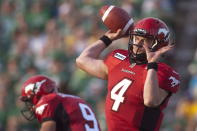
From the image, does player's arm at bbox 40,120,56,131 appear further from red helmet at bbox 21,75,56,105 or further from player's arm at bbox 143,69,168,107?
player's arm at bbox 143,69,168,107

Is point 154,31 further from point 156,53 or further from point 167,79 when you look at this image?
point 167,79

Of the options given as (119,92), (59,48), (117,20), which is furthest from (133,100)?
(59,48)

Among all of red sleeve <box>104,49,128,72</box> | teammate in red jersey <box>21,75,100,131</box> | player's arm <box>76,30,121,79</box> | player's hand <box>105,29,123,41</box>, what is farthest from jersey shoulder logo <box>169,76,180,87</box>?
teammate in red jersey <box>21,75,100,131</box>

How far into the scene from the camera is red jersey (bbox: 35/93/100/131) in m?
6.87

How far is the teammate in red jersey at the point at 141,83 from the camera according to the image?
5.86m

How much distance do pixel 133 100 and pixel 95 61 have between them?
0.77 metres

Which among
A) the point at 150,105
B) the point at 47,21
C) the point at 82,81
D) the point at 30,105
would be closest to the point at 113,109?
the point at 150,105

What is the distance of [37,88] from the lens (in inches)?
287

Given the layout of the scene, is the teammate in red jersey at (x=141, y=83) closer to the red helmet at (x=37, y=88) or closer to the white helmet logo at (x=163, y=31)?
the white helmet logo at (x=163, y=31)

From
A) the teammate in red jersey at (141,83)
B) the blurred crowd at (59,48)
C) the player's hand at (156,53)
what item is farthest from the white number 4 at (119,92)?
the blurred crowd at (59,48)

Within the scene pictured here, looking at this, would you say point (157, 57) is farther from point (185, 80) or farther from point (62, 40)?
point (62, 40)

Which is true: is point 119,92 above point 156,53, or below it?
below

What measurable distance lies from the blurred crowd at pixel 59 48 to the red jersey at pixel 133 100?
14.2ft

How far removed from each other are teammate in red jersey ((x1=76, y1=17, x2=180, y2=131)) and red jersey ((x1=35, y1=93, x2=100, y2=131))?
80cm
